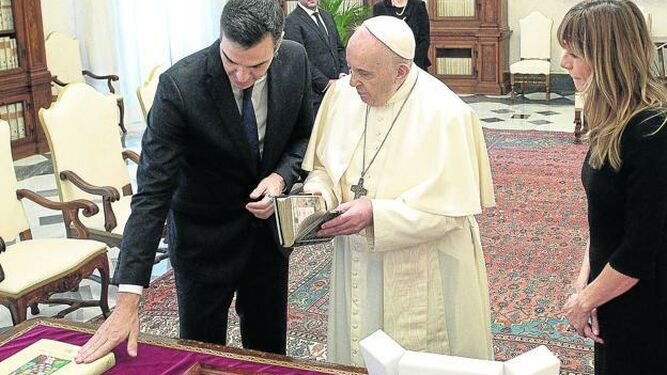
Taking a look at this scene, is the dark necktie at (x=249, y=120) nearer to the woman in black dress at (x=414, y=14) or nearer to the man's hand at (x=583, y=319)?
the man's hand at (x=583, y=319)

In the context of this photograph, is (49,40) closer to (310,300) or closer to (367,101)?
(310,300)

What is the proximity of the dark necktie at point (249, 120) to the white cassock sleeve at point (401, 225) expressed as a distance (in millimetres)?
434

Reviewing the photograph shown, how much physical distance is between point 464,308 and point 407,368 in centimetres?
97

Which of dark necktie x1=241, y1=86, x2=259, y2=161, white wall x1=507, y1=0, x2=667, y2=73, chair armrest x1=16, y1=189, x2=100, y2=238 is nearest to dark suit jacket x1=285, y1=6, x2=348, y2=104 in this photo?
chair armrest x1=16, y1=189, x2=100, y2=238

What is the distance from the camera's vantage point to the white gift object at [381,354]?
1.76 metres

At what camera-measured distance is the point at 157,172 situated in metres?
2.44

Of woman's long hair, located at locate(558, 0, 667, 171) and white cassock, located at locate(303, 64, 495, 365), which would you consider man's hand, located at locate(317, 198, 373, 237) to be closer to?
white cassock, located at locate(303, 64, 495, 365)

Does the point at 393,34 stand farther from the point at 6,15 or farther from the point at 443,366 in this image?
the point at 6,15

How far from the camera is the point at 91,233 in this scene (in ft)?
15.4

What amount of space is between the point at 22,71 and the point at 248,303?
256 inches

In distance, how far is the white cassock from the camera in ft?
8.24

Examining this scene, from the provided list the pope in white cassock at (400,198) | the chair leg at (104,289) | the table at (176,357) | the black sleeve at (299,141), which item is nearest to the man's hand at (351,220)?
the pope in white cassock at (400,198)

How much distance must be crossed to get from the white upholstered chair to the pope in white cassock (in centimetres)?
868

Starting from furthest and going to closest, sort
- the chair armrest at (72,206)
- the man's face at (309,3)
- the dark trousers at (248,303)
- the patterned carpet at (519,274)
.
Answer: the man's face at (309,3) → the chair armrest at (72,206) → the patterned carpet at (519,274) → the dark trousers at (248,303)
